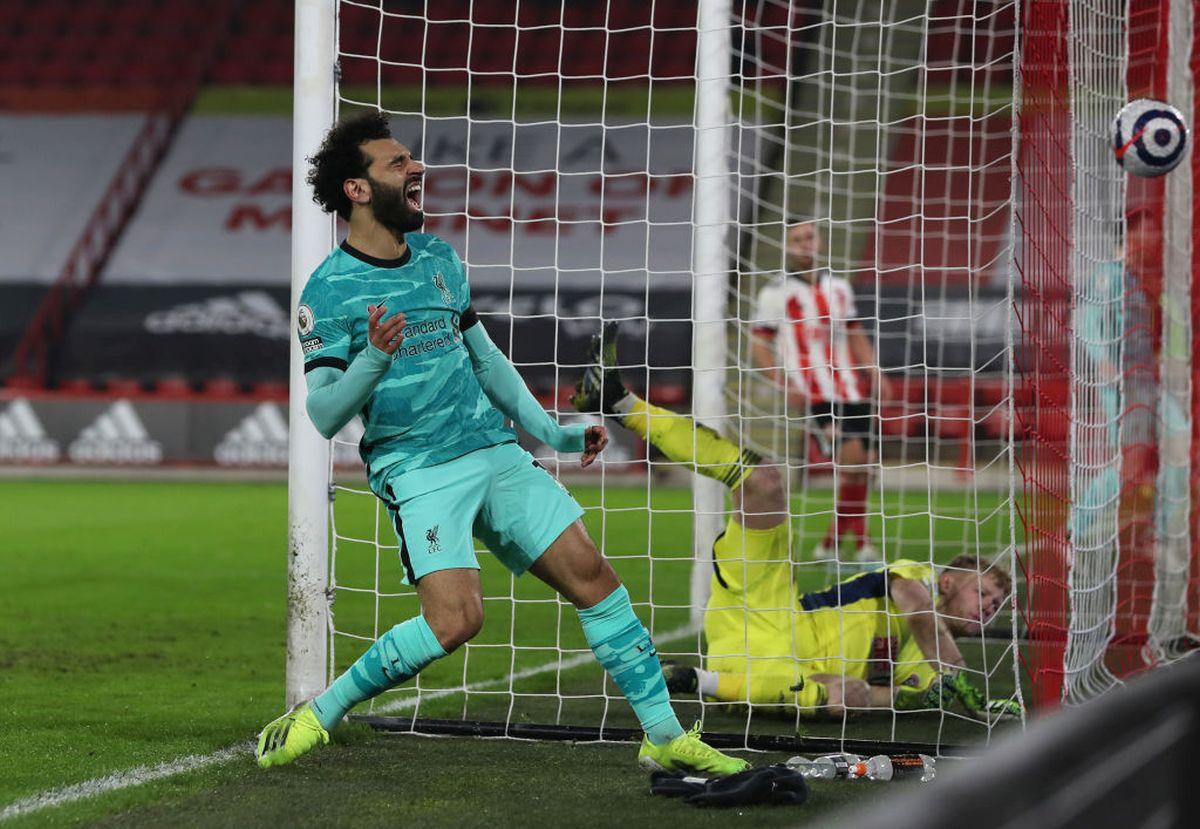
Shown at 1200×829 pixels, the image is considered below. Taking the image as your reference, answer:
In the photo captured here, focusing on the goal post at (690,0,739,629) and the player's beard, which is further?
the goal post at (690,0,739,629)

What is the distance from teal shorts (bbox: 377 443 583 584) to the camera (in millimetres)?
3861

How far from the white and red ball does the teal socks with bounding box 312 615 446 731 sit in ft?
8.84

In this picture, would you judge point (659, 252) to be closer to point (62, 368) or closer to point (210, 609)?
point (62, 368)

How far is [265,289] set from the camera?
19281mm

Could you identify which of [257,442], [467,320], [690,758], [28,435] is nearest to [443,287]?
[467,320]

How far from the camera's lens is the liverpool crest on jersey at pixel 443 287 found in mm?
3990

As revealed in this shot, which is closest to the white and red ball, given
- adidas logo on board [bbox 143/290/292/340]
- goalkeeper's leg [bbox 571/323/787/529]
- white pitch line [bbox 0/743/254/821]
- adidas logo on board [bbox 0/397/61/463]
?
goalkeeper's leg [bbox 571/323/787/529]

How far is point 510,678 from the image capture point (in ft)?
18.2

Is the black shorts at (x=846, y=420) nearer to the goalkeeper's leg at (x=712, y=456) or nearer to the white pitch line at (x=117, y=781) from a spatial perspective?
the goalkeeper's leg at (x=712, y=456)

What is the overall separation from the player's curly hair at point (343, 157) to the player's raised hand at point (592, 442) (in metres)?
0.80

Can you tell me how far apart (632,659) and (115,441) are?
13117 mm

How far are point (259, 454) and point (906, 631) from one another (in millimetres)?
11657

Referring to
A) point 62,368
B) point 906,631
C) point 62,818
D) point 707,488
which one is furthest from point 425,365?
point 62,368

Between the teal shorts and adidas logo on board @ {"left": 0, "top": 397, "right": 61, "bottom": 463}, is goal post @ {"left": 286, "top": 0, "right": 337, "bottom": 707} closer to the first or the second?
the teal shorts
